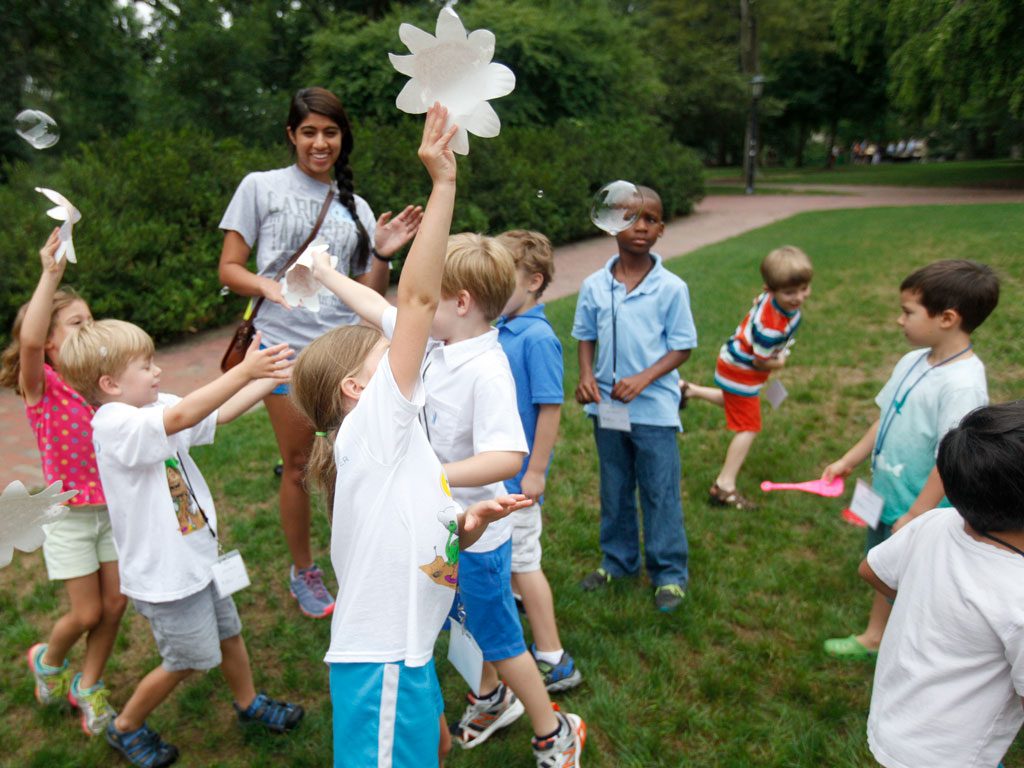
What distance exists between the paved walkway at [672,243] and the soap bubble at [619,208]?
12.6 feet

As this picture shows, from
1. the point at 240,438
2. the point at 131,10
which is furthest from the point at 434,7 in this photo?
the point at 240,438

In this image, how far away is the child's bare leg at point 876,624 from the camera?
3.02 m

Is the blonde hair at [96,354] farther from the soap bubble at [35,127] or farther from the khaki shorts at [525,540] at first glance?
the khaki shorts at [525,540]

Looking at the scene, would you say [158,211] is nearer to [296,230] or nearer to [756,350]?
[296,230]

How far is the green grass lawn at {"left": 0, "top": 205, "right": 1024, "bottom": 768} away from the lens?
269cm

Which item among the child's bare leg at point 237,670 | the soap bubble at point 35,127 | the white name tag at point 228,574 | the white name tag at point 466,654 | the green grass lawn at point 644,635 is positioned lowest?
the green grass lawn at point 644,635

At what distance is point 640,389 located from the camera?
3.20 metres

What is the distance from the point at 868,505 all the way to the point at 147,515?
247cm

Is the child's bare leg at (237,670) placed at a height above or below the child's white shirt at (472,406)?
below

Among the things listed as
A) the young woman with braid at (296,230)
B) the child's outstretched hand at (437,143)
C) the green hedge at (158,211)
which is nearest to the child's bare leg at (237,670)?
the young woman with braid at (296,230)

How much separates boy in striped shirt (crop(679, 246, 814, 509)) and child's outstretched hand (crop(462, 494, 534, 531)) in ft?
9.23

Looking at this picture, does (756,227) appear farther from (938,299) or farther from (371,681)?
(371,681)

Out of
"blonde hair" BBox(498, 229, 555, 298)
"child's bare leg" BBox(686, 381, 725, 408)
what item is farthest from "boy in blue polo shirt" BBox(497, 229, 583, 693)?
"child's bare leg" BBox(686, 381, 725, 408)

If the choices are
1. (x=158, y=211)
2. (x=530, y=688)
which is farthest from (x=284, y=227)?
(x=158, y=211)
